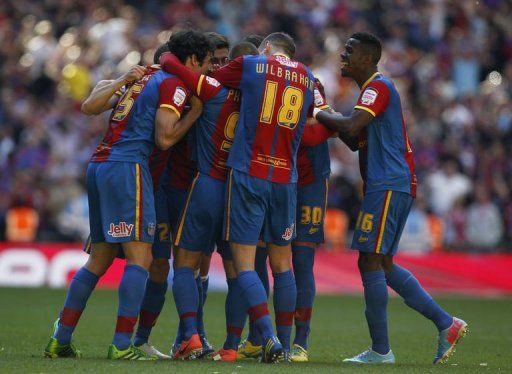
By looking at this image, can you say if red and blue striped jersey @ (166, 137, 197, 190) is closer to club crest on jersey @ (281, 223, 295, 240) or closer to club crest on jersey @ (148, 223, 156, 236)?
club crest on jersey @ (148, 223, 156, 236)

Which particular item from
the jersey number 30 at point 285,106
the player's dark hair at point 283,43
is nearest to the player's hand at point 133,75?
the jersey number 30 at point 285,106

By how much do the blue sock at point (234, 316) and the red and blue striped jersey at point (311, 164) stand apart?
1074 mm

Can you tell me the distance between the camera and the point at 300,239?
10062 mm

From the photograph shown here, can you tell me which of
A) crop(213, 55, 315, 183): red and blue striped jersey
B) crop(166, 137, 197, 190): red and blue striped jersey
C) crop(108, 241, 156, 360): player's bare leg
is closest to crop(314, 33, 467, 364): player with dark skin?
crop(213, 55, 315, 183): red and blue striped jersey

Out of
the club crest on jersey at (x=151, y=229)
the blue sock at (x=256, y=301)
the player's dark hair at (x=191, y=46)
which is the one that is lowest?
the blue sock at (x=256, y=301)

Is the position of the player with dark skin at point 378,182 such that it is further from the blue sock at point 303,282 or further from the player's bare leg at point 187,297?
the player's bare leg at point 187,297

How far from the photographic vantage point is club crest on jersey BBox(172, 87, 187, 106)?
911 cm

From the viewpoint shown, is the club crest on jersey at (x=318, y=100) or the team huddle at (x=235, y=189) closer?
the team huddle at (x=235, y=189)

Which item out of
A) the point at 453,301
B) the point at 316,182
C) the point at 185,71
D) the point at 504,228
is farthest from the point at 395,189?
the point at 504,228

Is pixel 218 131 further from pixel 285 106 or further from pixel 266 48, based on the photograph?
pixel 266 48

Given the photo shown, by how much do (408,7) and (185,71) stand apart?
1697 cm

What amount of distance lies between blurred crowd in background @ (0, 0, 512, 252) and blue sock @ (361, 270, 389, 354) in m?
10.5

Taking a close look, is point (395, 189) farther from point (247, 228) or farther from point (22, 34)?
point (22, 34)

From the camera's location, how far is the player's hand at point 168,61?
9.28 meters
